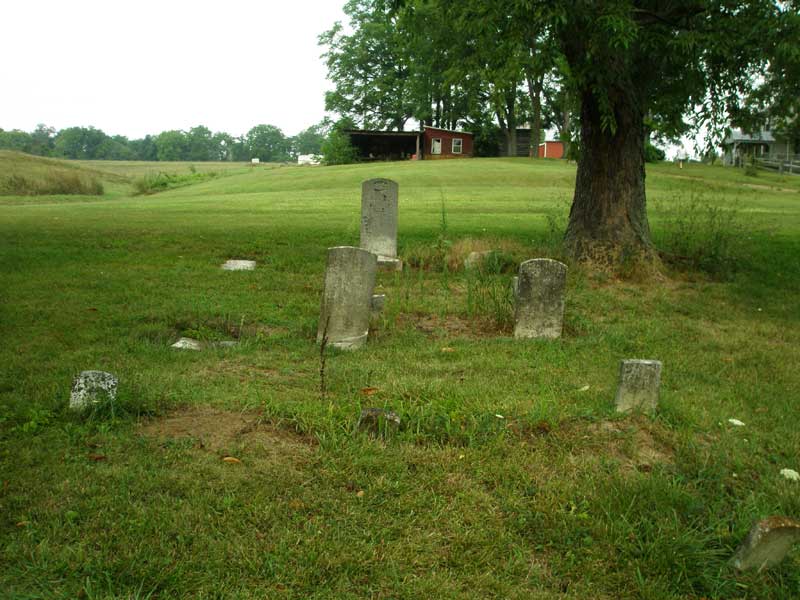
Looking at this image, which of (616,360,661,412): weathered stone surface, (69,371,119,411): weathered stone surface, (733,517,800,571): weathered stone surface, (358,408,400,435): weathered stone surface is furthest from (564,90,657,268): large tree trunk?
(69,371,119,411): weathered stone surface

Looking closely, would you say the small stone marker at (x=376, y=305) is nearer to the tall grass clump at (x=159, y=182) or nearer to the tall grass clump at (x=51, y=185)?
the tall grass clump at (x=51, y=185)

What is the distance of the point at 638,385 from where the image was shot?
520cm

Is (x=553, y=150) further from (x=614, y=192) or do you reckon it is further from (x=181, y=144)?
(x=181, y=144)

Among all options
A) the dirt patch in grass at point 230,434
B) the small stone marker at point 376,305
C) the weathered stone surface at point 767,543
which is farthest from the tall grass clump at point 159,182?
the weathered stone surface at point 767,543

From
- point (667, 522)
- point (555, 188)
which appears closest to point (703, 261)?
point (667, 522)

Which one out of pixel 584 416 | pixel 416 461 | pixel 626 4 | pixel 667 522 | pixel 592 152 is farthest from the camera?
pixel 592 152

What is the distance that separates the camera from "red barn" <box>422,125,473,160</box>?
2254 inches

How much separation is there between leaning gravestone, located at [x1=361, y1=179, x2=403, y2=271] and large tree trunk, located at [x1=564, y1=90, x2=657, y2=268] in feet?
10.2

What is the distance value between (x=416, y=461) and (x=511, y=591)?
125cm

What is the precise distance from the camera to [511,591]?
334cm

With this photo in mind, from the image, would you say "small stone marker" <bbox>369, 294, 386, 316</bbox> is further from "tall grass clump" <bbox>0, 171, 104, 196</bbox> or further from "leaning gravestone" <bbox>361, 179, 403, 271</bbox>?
"tall grass clump" <bbox>0, 171, 104, 196</bbox>

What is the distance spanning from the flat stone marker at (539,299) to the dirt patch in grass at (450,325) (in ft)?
1.12

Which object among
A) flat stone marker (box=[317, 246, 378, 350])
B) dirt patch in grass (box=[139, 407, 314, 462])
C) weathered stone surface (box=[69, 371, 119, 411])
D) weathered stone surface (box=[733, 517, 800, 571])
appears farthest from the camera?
flat stone marker (box=[317, 246, 378, 350])

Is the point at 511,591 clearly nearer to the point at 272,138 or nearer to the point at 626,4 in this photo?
the point at 626,4
